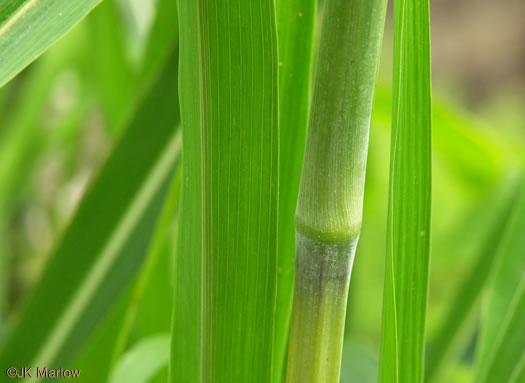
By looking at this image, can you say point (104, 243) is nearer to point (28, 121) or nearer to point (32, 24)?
point (32, 24)

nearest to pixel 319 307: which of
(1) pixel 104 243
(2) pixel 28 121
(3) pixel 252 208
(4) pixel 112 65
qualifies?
(3) pixel 252 208

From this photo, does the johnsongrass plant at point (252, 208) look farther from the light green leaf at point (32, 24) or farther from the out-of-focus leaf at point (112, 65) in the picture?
the out-of-focus leaf at point (112, 65)

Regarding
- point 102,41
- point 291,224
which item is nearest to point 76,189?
point 102,41

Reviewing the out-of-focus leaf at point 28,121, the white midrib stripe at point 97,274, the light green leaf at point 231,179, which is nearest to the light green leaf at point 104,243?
the white midrib stripe at point 97,274

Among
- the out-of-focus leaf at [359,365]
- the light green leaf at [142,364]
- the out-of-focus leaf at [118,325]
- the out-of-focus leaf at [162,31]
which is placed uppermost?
the out-of-focus leaf at [162,31]

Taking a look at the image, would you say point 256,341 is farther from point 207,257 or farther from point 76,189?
point 76,189

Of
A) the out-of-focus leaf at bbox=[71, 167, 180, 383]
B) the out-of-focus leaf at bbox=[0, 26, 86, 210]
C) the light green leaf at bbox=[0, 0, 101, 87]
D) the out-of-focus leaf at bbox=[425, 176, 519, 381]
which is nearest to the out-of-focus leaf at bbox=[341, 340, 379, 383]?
the out-of-focus leaf at bbox=[425, 176, 519, 381]
